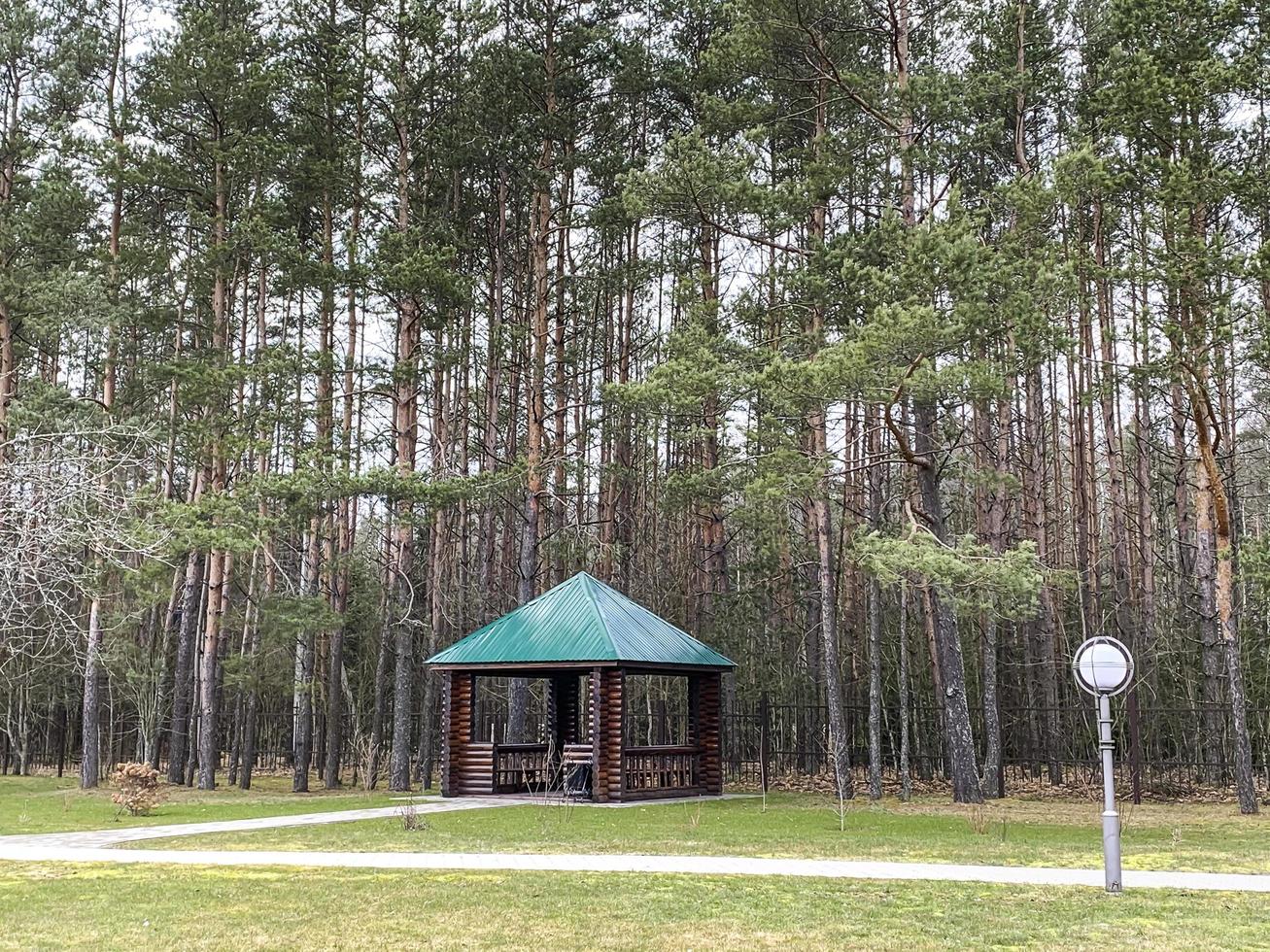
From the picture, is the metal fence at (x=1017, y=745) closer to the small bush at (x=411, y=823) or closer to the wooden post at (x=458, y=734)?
the wooden post at (x=458, y=734)

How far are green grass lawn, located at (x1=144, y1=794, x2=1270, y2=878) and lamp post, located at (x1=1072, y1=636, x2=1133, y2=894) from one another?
1753mm

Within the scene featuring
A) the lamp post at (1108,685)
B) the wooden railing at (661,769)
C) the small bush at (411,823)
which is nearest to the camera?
the lamp post at (1108,685)

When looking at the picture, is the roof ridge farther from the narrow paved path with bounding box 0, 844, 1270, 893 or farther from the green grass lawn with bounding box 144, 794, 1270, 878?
the narrow paved path with bounding box 0, 844, 1270, 893

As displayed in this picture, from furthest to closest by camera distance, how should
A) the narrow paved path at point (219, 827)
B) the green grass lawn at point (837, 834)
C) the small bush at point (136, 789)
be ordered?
the small bush at point (136, 789), the narrow paved path at point (219, 827), the green grass lawn at point (837, 834)

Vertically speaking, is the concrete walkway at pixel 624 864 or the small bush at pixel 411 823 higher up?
the concrete walkway at pixel 624 864

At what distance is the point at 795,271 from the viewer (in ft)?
58.4

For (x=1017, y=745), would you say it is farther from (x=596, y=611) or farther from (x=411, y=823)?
(x=411, y=823)

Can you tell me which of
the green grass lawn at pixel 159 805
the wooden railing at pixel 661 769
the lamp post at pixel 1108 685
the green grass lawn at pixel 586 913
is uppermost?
A: the lamp post at pixel 1108 685

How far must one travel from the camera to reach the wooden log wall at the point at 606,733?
671 inches

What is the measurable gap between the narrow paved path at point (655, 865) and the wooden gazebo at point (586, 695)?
6299 millimetres

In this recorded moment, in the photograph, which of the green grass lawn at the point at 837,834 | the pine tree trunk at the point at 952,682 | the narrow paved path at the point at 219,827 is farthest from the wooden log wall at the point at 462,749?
the pine tree trunk at the point at 952,682

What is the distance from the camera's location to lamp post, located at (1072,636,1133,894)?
822cm

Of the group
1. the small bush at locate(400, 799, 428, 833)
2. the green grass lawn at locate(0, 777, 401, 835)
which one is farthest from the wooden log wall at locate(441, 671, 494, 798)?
the small bush at locate(400, 799, 428, 833)

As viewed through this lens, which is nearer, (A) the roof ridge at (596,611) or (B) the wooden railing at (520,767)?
(A) the roof ridge at (596,611)
